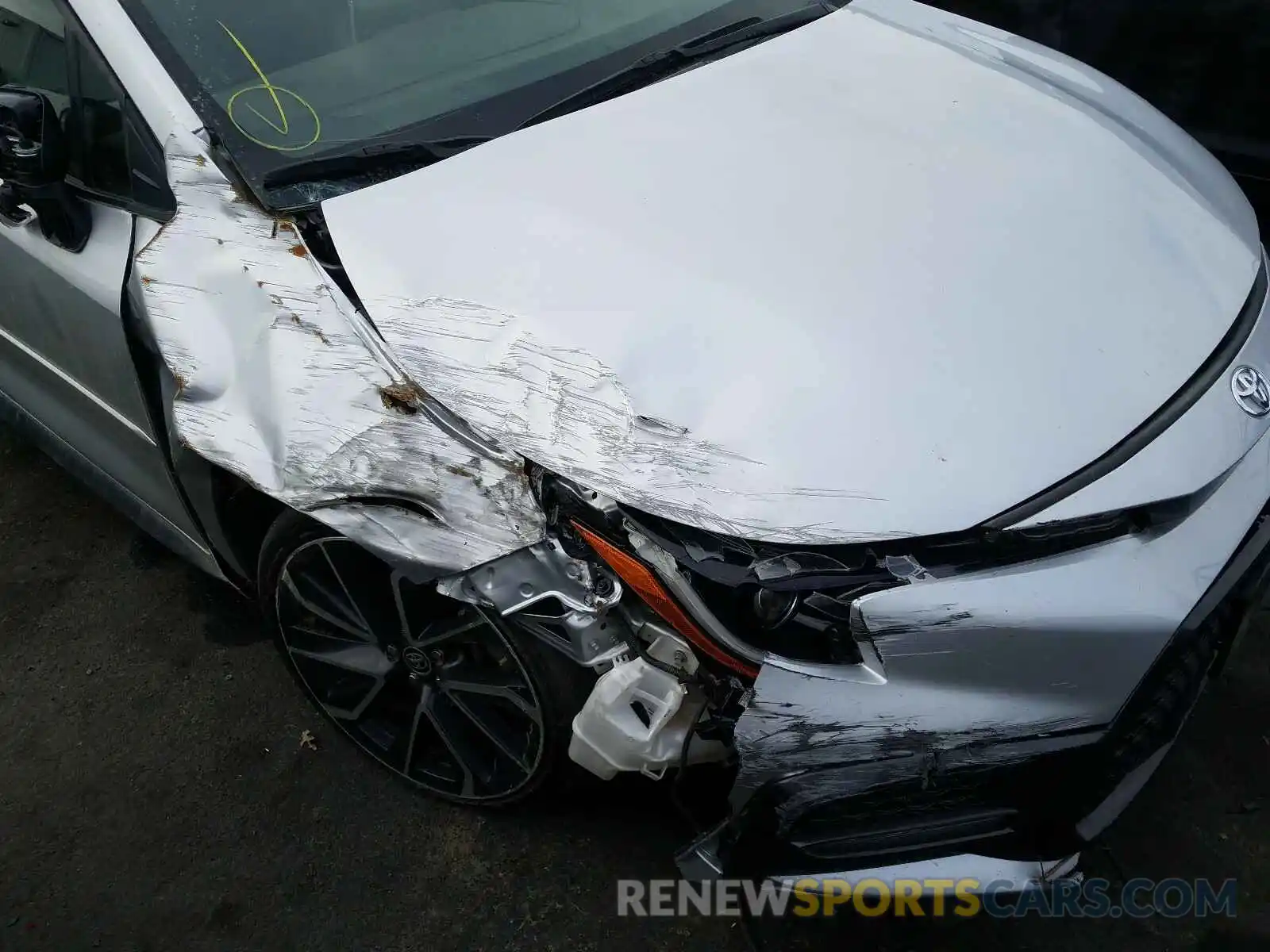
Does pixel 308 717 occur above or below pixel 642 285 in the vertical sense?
below

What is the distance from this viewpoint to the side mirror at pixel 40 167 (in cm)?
203

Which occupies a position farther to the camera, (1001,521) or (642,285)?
(642,285)

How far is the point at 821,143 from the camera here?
6.98ft

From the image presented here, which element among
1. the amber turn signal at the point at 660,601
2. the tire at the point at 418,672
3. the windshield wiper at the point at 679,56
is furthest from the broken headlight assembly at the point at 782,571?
the windshield wiper at the point at 679,56

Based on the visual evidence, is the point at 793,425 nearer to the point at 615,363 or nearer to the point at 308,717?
the point at 615,363

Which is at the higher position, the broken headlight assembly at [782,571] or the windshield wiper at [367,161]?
the windshield wiper at [367,161]

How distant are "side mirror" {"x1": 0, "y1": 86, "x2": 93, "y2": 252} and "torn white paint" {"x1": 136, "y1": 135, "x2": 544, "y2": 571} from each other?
0.27 m

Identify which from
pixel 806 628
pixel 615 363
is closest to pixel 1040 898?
pixel 806 628

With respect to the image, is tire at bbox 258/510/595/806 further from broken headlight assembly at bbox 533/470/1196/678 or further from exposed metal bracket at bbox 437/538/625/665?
broken headlight assembly at bbox 533/470/1196/678

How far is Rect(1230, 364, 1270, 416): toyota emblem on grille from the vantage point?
1866 millimetres

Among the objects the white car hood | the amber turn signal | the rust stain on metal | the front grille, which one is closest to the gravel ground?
the front grille

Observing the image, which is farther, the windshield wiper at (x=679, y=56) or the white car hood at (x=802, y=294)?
the windshield wiper at (x=679, y=56)

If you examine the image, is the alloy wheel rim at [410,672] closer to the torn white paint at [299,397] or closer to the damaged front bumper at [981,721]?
the torn white paint at [299,397]

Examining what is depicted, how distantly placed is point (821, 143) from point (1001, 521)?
37.0 inches
